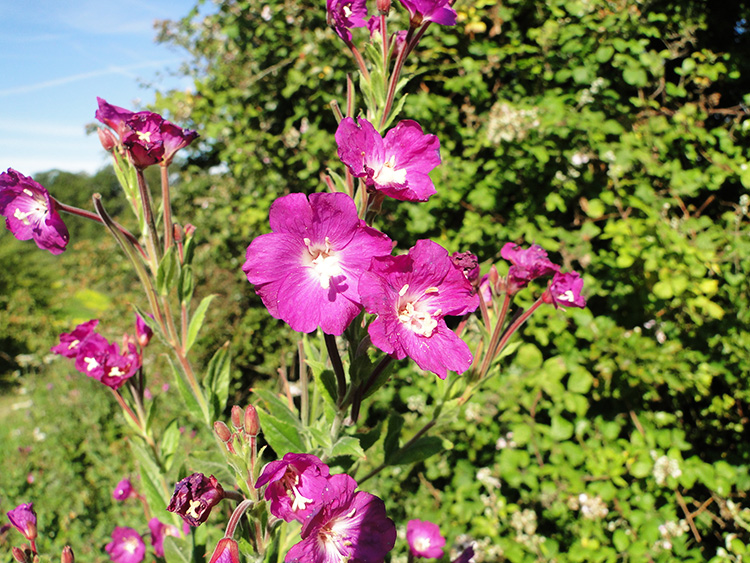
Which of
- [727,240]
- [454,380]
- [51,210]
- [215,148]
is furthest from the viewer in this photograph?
[215,148]

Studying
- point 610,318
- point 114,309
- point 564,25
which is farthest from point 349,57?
point 114,309

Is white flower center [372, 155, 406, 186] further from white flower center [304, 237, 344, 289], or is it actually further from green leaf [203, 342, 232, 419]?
green leaf [203, 342, 232, 419]

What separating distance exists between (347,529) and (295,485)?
111mm

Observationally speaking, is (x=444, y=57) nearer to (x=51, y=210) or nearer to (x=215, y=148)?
(x=215, y=148)

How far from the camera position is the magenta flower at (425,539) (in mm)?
1418

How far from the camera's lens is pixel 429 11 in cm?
80

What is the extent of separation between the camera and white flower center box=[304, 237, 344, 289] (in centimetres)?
69

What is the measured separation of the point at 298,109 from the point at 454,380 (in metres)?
2.51

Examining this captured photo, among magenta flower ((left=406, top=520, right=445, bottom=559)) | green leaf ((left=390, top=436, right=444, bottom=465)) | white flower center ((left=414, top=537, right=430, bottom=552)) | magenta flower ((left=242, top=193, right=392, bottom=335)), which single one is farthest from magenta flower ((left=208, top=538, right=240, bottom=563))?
white flower center ((left=414, top=537, right=430, bottom=552))

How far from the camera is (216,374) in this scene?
1.08 meters

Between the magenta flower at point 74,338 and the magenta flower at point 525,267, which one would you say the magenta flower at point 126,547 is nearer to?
the magenta flower at point 74,338

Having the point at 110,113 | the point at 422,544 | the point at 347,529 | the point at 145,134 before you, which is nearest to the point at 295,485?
the point at 347,529

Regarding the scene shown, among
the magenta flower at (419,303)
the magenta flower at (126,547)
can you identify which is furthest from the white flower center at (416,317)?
the magenta flower at (126,547)

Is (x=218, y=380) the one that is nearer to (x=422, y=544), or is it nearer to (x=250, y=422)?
(x=250, y=422)
